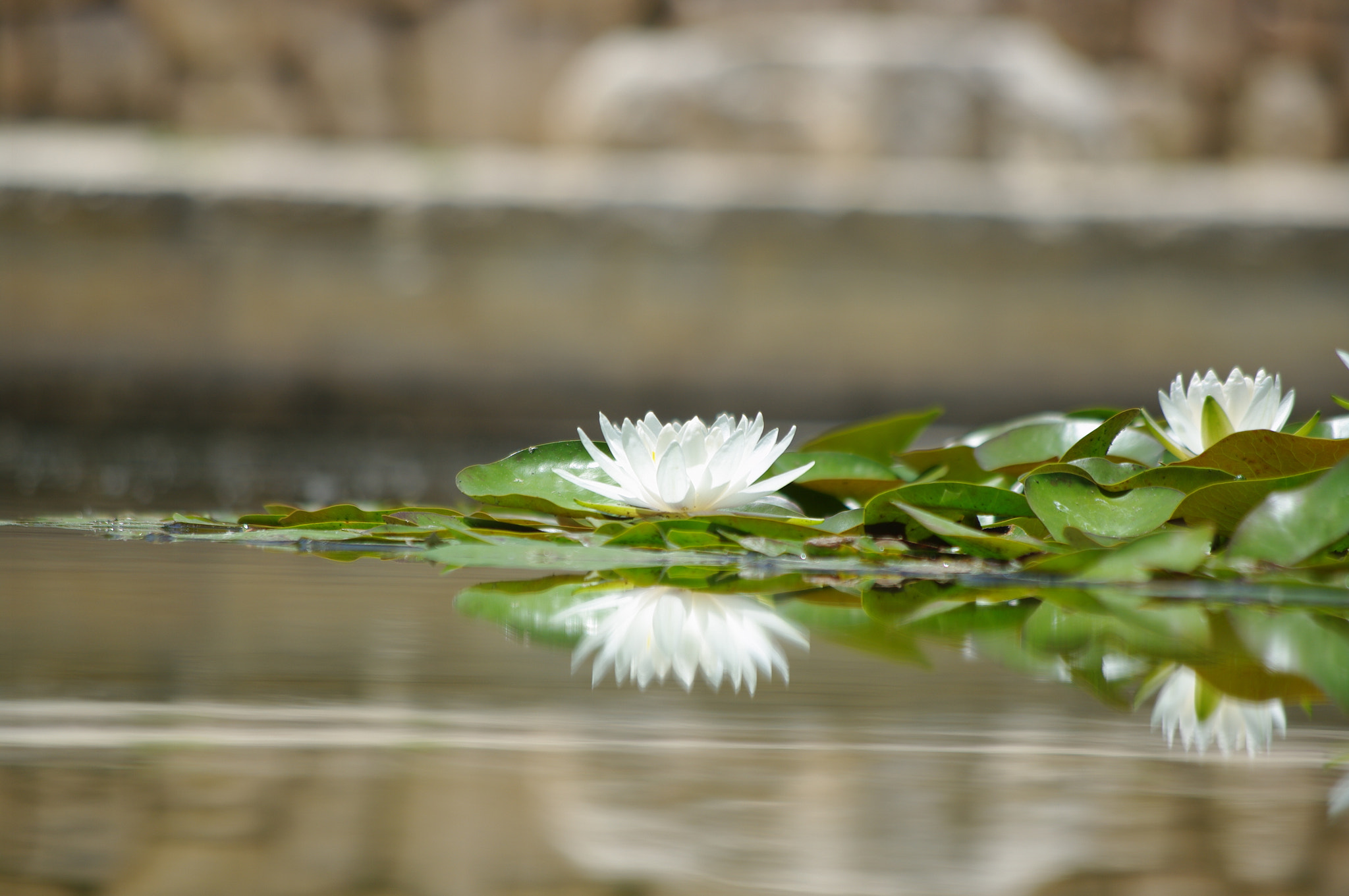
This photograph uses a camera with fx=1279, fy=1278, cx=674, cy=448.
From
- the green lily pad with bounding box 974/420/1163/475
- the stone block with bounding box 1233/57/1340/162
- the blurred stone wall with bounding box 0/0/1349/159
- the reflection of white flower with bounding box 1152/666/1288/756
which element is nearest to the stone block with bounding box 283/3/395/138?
the blurred stone wall with bounding box 0/0/1349/159

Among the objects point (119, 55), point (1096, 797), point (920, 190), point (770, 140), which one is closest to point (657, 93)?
point (770, 140)

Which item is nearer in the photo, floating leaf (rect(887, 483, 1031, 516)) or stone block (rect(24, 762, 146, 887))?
stone block (rect(24, 762, 146, 887))

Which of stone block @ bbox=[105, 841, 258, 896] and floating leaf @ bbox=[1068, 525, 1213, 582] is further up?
floating leaf @ bbox=[1068, 525, 1213, 582]

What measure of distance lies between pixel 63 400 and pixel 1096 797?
2.10m

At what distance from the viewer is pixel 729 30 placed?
2496 mm

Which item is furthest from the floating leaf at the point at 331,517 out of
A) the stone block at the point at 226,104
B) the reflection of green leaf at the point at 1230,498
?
the stone block at the point at 226,104

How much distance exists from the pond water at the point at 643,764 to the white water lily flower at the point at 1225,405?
17 cm

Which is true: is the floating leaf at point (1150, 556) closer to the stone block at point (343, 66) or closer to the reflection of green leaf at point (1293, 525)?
the reflection of green leaf at point (1293, 525)

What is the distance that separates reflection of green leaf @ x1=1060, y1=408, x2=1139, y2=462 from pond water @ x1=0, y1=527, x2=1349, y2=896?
0.14 m

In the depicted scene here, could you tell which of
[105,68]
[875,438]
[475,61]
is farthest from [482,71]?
[875,438]

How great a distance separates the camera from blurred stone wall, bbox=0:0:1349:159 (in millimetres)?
2516

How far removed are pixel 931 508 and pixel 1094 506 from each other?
0.20ft

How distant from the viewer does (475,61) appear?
2.59 m

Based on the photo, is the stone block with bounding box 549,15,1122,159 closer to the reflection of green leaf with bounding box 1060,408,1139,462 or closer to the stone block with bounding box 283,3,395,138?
the stone block with bounding box 283,3,395,138
